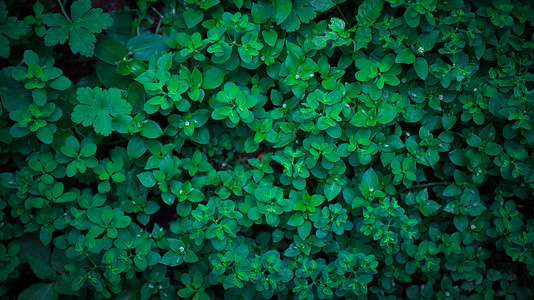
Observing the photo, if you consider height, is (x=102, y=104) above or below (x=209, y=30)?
below

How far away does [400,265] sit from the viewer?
9.66 feet

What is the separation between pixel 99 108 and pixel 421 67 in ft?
7.51

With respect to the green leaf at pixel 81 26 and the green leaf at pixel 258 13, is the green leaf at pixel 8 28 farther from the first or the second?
the green leaf at pixel 258 13

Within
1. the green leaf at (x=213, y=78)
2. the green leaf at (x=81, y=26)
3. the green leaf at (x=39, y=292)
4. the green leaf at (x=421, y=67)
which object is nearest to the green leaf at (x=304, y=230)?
the green leaf at (x=213, y=78)

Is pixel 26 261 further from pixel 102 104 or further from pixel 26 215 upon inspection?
pixel 102 104

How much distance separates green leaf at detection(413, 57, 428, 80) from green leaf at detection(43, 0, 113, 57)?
223 cm

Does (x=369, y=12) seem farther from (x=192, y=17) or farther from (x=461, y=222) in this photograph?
(x=461, y=222)

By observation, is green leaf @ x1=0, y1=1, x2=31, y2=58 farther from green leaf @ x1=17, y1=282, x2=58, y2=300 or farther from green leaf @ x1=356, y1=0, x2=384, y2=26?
green leaf @ x1=356, y1=0, x2=384, y2=26

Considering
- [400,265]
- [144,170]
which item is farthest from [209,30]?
[400,265]

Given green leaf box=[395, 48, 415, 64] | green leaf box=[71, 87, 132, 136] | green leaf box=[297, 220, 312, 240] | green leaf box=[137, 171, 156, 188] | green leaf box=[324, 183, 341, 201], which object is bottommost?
green leaf box=[297, 220, 312, 240]

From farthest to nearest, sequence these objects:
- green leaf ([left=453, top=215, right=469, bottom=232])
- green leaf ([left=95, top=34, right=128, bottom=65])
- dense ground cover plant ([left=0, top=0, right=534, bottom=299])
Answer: green leaf ([left=95, top=34, right=128, bottom=65]) < green leaf ([left=453, top=215, right=469, bottom=232]) < dense ground cover plant ([left=0, top=0, right=534, bottom=299])

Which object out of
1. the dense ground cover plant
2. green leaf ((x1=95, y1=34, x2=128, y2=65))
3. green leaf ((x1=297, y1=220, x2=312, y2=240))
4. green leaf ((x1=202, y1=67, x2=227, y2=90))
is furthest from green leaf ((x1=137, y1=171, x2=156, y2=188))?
green leaf ((x1=297, y1=220, x2=312, y2=240))

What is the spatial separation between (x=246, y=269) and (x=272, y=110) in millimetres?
1128

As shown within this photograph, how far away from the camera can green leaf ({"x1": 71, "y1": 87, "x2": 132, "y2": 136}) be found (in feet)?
9.07
